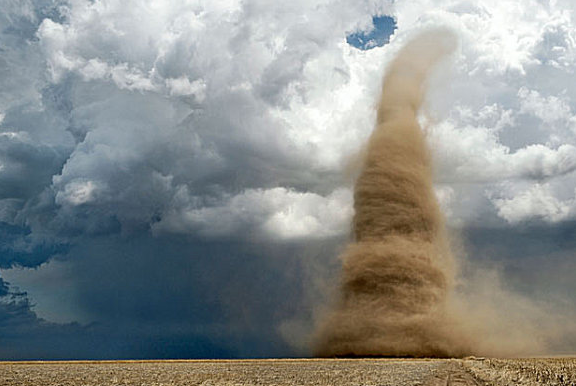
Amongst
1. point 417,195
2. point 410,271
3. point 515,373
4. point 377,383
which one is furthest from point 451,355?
point 377,383

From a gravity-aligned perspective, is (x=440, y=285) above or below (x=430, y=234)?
below

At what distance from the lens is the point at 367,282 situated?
6109 centimetres

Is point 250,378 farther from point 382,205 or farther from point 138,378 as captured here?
point 382,205

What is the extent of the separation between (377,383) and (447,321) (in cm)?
3292

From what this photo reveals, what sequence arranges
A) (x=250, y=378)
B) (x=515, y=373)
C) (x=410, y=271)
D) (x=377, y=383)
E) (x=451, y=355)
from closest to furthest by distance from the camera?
(x=377, y=383)
(x=515, y=373)
(x=250, y=378)
(x=410, y=271)
(x=451, y=355)

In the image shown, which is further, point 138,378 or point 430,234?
point 430,234

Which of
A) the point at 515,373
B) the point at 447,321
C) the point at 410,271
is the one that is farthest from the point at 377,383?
the point at 447,321

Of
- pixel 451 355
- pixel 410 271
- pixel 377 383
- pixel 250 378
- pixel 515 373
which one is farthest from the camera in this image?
pixel 451 355

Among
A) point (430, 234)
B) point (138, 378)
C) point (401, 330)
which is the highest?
point (430, 234)

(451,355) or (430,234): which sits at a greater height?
(430,234)

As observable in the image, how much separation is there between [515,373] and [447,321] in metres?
28.6

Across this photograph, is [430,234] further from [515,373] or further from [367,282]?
[515,373]

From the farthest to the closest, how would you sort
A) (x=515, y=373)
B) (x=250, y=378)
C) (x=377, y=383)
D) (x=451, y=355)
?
(x=451, y=355) < (x=250, y=378) < (x=515, y=373) < (x=377, y=383)

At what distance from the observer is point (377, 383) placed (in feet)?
104
